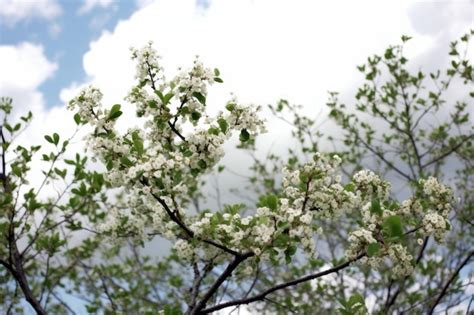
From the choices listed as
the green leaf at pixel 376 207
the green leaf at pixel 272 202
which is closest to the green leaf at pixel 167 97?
the green leaf at pixel 272 202

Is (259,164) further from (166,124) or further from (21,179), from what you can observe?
(166,124)

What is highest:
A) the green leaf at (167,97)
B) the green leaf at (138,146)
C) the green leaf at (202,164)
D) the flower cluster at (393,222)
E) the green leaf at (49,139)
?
the green leaf at (49,139)

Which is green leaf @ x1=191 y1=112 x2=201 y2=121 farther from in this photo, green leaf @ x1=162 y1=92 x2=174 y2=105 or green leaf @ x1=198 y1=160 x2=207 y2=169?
green leaf @ x1=198 y1=160 x2=207 y2=169

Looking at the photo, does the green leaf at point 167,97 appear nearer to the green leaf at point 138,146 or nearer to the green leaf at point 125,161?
the green leaf at point 138,146

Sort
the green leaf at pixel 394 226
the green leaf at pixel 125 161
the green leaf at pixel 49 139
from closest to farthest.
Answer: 1. the green leaf at pixel 394 226
2. the green leaf at pixel 125 161
3. the green leaf at pixel 49 139

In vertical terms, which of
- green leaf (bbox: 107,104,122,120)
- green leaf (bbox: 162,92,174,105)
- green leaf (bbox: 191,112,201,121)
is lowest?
green leaf (bbox: 107,104,122,120)

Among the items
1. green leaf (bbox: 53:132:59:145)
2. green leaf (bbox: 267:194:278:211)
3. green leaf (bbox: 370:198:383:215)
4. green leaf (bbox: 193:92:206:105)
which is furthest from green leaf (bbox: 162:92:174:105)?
green leaf (bbox: 53:132:59:145)

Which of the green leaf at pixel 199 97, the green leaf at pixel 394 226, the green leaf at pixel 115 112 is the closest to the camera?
the green leaf at pixel 394 226

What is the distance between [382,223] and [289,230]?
22.4 inches

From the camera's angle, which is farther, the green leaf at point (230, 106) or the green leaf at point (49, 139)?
the green leaf at point (49, 139)

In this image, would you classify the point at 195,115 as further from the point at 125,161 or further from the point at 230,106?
the point at 125,161

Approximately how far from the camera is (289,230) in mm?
3002

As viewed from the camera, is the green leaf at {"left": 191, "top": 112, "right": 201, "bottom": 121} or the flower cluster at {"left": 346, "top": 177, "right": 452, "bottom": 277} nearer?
the flower cluster at {"left": 346, "top": 177, "right": 452, "bottom": 277}

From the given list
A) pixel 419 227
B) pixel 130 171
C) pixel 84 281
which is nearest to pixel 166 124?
pixel 130 171
